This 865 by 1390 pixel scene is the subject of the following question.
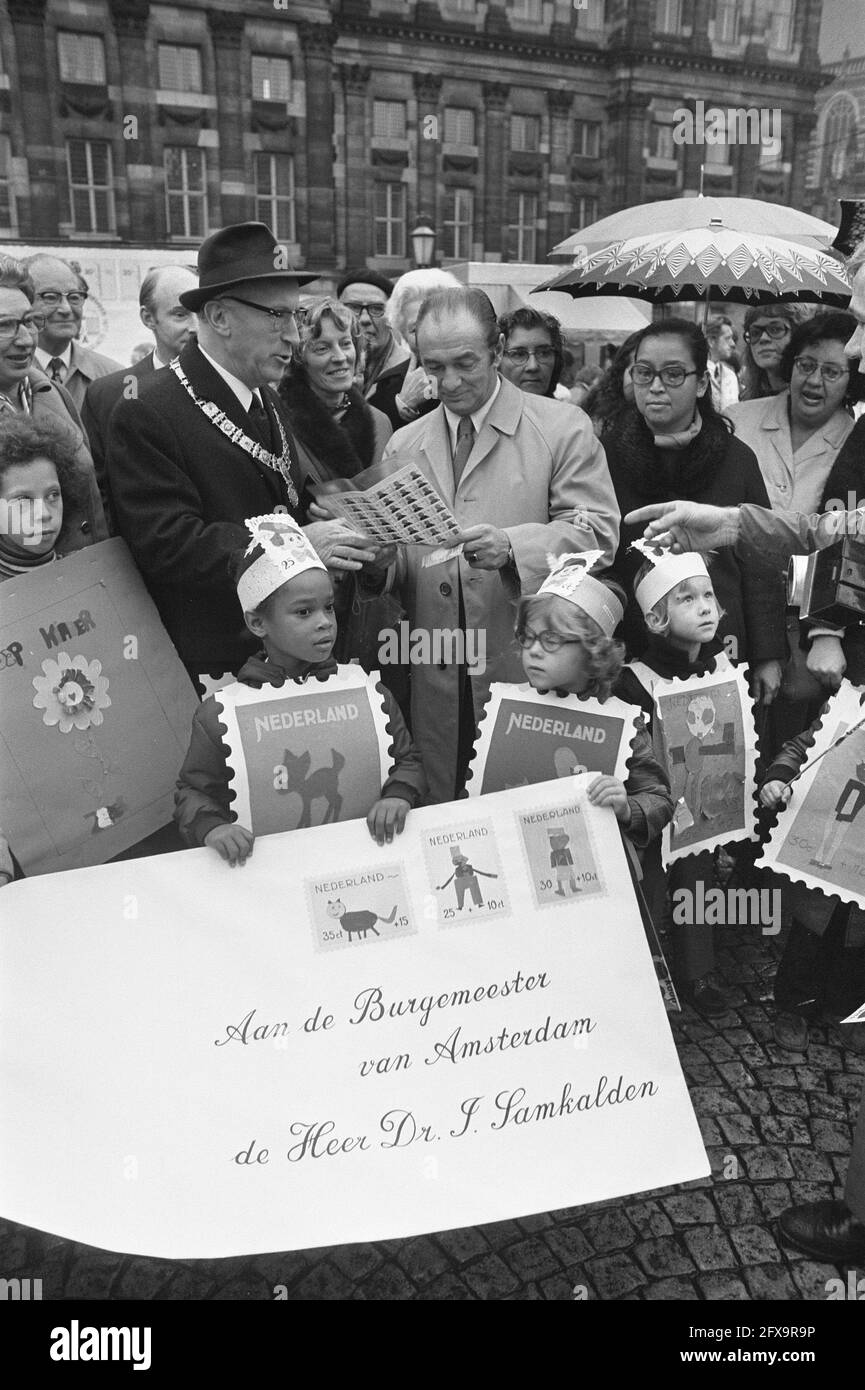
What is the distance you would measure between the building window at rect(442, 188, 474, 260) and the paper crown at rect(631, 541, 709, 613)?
5.15 meters

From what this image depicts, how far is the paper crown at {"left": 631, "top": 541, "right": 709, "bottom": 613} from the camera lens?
3.03 m

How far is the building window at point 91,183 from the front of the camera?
575 centimetres

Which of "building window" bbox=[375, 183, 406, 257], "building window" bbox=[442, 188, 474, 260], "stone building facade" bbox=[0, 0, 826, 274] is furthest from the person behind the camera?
"building window" bbox=[442, 188, 474, 260]

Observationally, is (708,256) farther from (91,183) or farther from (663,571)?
(91,183)

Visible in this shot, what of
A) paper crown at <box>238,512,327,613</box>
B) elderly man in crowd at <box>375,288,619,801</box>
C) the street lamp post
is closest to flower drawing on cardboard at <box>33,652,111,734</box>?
paper crown at <box>238,512,327,613</box>

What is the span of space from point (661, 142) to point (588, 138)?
42 centimetres

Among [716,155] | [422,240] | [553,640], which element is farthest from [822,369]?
[422,240]

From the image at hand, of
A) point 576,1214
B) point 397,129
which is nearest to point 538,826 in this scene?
point 576,1214

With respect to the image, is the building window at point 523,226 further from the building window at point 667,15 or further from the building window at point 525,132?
the building window at point 667,15

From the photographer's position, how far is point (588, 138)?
18.7 feet

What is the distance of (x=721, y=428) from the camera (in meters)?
3.73

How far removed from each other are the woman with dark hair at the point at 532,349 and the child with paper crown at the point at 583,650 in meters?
1.96

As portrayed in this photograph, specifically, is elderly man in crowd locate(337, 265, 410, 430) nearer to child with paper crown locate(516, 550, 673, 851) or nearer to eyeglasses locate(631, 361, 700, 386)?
eyeglasses locate(631, 361, 700, 386)

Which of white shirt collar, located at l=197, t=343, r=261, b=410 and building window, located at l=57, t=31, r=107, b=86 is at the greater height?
building window, located at l=57, t=31, r=107, b=86
